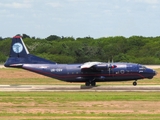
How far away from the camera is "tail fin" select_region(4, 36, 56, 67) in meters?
57.3

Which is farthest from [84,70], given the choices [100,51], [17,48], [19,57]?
[100,51]

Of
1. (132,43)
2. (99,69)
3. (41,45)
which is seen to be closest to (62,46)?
(41,45)

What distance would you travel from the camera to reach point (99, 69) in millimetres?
56438

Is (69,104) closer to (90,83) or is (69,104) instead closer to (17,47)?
(90,83)

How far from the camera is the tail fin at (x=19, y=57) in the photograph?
57281 mm

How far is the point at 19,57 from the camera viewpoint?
57.6m

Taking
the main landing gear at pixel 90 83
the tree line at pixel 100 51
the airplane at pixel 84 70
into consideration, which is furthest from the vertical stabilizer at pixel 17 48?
the tree line at pixel 100 51

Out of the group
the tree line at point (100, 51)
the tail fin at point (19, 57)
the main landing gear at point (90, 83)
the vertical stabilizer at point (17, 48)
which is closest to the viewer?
the tail fin at point (19, 57)

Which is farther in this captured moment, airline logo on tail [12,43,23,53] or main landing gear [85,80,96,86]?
airline logo on tail [12,43,23,53]

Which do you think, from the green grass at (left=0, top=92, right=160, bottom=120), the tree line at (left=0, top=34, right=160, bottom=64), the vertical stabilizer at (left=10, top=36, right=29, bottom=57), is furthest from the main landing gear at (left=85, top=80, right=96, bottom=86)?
the tree line at (left=0, top=34, right=160, bottom=64)

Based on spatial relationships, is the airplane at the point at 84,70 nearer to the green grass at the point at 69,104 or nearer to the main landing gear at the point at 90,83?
the main landing gear at the point at 90,83

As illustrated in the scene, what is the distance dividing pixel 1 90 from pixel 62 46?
265ft

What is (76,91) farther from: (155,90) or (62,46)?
(62,46)

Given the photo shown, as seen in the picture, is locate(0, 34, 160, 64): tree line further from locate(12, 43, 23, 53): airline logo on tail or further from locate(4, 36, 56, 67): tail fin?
locate(12, 43, 23, 53): airline logo on tail
